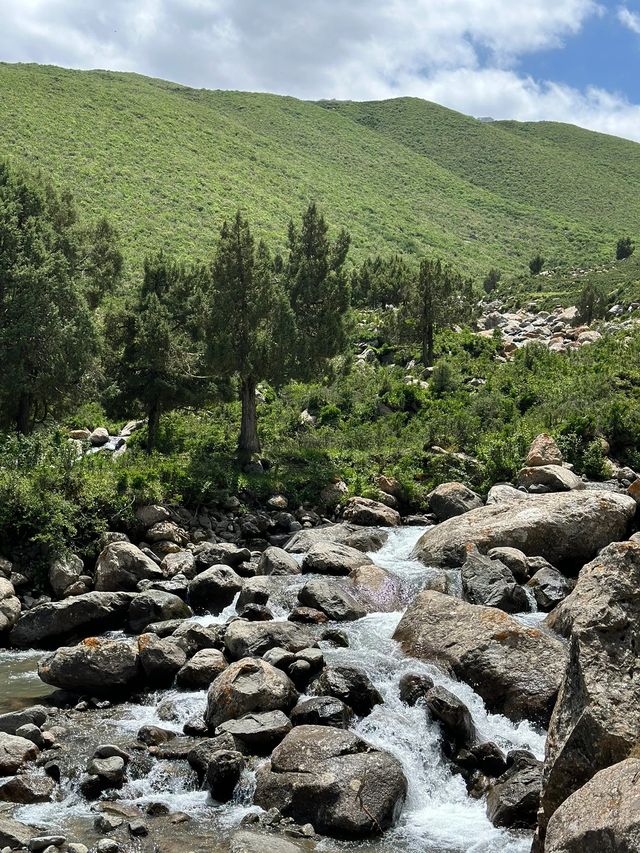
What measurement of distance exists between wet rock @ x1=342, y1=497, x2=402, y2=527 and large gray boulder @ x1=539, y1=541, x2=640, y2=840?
55.6ft

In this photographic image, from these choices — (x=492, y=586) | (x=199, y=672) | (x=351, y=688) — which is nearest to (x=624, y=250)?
(x=492, y=586)

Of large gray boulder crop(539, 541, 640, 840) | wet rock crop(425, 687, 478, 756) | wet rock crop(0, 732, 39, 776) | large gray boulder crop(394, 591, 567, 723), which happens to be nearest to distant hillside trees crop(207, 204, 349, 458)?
large gray boulder crop(394, 591, 567, 723)

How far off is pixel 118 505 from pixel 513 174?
461 feet

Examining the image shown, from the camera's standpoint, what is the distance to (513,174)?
150 meters

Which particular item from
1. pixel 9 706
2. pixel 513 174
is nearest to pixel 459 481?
pixel 9 706

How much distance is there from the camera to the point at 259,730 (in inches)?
499

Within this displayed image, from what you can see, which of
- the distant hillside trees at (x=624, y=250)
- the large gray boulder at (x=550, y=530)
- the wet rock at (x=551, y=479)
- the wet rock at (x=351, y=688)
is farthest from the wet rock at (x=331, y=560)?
the distant hillside trees at (x=624, y=250)

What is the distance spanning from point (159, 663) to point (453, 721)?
5.68 m

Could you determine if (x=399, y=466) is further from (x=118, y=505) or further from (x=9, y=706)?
(x=9, y=706)

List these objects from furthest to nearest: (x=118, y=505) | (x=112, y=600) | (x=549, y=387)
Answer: (x=549, y=387) < (x=118, y=505) < (x=112, y=600)

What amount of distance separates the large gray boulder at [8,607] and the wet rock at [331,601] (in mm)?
6491

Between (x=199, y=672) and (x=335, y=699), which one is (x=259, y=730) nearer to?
(x=335, y=699)

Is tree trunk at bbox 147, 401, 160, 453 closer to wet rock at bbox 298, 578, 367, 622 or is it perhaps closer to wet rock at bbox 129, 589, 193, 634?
wet rock at bbox 129, 589, 193, 634

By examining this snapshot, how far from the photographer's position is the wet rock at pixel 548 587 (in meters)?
18.7
